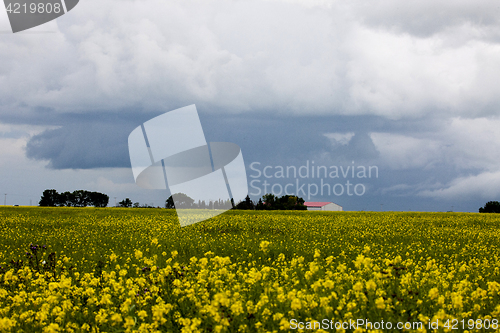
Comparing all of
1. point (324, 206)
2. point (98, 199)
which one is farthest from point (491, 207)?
point (98, 199)

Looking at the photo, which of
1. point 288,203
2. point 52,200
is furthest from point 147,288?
point 52,200

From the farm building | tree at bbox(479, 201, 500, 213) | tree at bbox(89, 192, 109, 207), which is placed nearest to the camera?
tree at bbox(479, 201, 500, 213)

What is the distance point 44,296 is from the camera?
17.5ft

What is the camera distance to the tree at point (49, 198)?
96312 mm

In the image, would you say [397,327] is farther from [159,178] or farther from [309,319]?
[159,178]

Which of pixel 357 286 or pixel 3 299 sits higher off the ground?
pixel 357 286

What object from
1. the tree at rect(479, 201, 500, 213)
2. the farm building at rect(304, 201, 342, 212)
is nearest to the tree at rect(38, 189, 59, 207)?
the farm building at rect(304, 201, 342, 212)

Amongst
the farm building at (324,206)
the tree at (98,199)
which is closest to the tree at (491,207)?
the farm building at (324,206)

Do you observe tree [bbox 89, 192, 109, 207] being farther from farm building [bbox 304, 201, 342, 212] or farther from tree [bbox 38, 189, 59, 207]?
farm building [bbox 304, 201, 342, 212]

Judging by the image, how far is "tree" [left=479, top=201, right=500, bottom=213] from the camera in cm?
8953

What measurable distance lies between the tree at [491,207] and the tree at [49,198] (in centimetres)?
11279

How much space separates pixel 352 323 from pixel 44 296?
4.46 m

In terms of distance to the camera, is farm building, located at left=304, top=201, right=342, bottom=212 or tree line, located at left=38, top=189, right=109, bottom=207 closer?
tree line, located at left=38, top=189, right=109, bottom=207

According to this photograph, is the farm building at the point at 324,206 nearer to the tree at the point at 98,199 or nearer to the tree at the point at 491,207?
the tree at the point at 491,207
